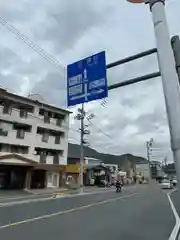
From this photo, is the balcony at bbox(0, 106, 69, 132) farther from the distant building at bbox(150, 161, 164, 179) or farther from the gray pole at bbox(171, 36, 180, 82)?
the distant building at bbox(150, 161, 164, 179)

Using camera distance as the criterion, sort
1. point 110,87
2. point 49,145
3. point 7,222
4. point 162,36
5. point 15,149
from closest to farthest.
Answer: point 162,36 → point 110,87 → point 7,222 → point 15,149 → point 49,145

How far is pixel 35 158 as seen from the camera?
1610 inches

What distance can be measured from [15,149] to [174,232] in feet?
100

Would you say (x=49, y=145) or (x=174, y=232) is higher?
(x=49, y=145)

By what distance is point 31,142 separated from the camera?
40562 millimetres

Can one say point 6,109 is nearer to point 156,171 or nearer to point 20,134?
point 20,134

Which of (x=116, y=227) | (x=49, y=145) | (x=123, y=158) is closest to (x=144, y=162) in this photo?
(x=123, y=158)

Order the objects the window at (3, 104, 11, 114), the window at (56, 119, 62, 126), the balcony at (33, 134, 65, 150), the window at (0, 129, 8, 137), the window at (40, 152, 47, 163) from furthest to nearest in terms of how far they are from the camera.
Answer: the window at (56, 119, 62, 126), the window at (40, 152, 47, 163), the balcony at (33, 134, 65, 150), the window at (3, 104, 11, 114), the window at (0, 129, 8, 137)

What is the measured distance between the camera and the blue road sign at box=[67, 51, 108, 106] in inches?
423

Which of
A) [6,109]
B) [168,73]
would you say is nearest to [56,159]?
[6,109]

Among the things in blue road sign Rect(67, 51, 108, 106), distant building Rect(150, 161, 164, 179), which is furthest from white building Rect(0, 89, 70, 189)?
distant building Rect(150, 161, 164, 179)

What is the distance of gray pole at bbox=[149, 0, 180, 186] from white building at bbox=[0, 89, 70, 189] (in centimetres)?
3166

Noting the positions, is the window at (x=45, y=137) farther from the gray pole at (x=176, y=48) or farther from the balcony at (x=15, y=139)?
the gray pole at (x=176, y=48)

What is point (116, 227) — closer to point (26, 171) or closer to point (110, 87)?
point (110, 87)
